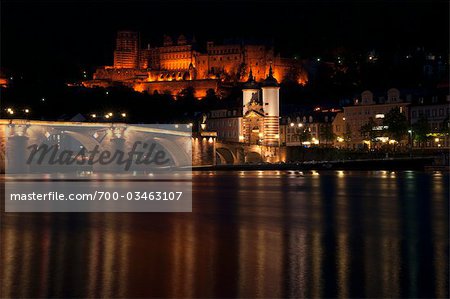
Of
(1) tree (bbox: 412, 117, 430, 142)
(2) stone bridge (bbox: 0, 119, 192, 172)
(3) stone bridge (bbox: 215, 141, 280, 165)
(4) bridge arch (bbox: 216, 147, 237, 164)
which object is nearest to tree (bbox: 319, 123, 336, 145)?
(3) stone bridge (bbox: 215, 141, 280, 165)

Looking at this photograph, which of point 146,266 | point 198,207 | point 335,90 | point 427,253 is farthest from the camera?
point 335,90

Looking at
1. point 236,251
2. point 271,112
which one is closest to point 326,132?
point 271,112

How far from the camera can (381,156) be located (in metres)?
81.3

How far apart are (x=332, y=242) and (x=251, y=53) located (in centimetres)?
14019

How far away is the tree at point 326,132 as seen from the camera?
3826 inches

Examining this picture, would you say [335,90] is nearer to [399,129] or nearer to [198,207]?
[399,129]

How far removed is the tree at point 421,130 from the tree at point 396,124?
3.73 ft

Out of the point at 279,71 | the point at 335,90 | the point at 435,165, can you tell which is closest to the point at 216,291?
the point at 435,165

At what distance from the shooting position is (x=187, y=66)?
559 ft

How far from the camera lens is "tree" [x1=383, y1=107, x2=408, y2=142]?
8356 centimetres

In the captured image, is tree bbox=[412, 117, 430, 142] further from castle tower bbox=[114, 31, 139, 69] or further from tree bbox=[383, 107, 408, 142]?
castle tower bbox=[114, 31, 139, 69]

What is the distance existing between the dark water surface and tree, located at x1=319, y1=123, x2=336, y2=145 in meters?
58.9

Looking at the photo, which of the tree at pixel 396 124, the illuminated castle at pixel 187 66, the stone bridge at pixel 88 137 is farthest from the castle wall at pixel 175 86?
the tree at pixel 396 124

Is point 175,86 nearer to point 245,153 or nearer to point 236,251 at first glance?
point 245,153
